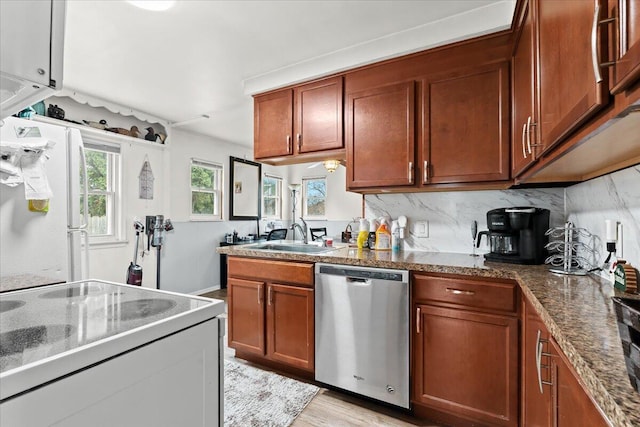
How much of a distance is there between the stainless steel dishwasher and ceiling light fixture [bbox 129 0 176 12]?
1.90 m

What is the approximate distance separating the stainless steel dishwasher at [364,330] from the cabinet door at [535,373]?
58cm

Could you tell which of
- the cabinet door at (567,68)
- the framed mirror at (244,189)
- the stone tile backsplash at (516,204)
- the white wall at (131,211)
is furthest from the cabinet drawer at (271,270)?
the framed mirror at (244,189)

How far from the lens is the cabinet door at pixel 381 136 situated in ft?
6.96

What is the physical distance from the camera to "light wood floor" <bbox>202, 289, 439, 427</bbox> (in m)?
1.77

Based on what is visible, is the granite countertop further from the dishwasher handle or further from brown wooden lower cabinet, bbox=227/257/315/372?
brown wooden lower cabinet, bbox=227/257/315/372

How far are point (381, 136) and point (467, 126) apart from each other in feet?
1.85

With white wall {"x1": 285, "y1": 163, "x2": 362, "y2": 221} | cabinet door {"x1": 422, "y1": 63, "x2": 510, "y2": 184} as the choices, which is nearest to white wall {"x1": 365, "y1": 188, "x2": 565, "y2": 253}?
cabinet door {"x1": 422, "y1": 63, "x2": 510, "y2": 184}

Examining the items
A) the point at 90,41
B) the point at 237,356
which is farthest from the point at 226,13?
the point at 237,356

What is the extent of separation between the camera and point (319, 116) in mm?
2447

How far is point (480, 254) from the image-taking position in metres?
2.16

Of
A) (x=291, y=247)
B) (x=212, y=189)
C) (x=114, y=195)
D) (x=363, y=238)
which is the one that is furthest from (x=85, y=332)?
(x=212, y=189)

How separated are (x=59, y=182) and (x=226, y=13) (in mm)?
1534

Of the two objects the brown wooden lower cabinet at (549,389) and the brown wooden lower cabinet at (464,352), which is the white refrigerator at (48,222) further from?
the brown wooden lower cabinet at (549,389)

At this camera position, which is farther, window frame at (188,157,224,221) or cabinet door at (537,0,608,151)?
window frame at (188,157,224,221)
